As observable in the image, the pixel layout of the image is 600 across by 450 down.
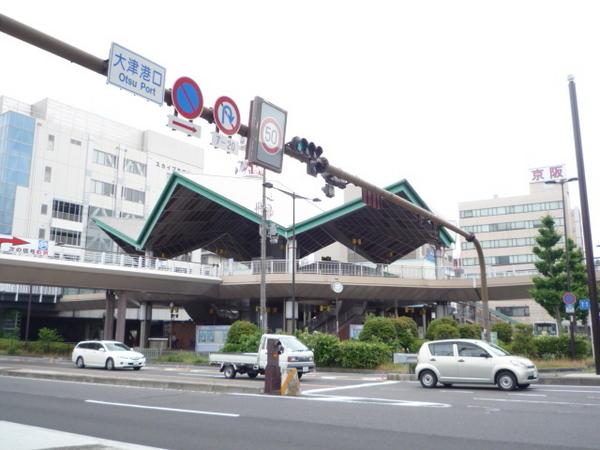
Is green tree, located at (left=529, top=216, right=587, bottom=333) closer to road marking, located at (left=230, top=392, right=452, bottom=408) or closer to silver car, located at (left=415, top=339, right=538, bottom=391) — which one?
silver car, located at (left=415, top=339, right=538, bottom=391)

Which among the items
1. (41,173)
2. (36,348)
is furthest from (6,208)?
(36,348)

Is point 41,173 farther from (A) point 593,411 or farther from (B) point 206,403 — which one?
(A) point 593,411

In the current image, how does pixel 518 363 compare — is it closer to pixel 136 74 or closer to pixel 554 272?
pixel 136 74

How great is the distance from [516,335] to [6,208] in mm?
57973

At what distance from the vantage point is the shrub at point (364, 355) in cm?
2711

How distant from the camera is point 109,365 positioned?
27.9 m

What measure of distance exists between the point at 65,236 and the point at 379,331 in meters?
52.8

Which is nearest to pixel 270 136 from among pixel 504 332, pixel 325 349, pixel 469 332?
pixel 325 349

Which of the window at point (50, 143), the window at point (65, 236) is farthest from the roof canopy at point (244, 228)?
the window at point (50, 143)

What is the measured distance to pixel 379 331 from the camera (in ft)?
96.8

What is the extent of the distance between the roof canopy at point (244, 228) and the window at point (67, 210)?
653 inches

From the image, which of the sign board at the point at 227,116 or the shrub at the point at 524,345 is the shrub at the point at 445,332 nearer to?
the shrub at the point at 524,345

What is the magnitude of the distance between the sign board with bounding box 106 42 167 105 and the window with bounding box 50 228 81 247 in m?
64.9

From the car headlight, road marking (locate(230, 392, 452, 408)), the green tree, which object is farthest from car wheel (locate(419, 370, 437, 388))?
the green tree
